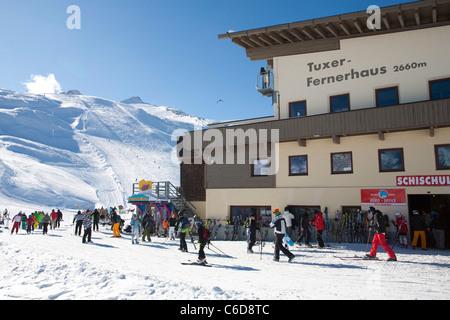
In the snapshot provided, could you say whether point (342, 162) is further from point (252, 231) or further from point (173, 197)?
point (173, 197)

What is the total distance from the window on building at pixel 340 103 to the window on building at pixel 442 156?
5065mm

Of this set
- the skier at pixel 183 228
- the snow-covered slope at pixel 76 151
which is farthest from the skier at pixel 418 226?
the snow-covered slope at pixel 76 151

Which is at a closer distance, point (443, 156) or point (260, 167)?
point (443, 156)

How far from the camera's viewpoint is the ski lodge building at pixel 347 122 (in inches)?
666

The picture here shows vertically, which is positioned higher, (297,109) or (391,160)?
(297,109)

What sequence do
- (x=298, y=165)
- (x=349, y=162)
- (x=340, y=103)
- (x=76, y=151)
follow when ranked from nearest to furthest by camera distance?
(x=349, y=162)
(x=340, y=103)
(x=298, y=165)
(x=76, y=151)

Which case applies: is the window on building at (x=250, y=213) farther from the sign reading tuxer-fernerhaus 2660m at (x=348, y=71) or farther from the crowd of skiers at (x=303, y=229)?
the sign reading tuxer-fernerhaus 2660m at (x=348, y=71)

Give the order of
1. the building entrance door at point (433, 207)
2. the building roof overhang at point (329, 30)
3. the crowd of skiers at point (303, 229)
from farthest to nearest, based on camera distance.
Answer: the building roof overhang at point (329, 30), the building entrance door at point (433, 207), the crowd of skiers at point (303, 229)

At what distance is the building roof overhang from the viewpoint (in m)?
17.4

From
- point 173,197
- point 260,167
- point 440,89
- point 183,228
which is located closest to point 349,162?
point 260,167

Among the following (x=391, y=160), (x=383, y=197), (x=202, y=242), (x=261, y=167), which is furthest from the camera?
(x=261, y=167)

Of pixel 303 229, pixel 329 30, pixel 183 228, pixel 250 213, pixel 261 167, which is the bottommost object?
pixel 303 229

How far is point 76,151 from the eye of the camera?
99.4 meters

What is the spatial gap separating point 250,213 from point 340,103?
345 inches
